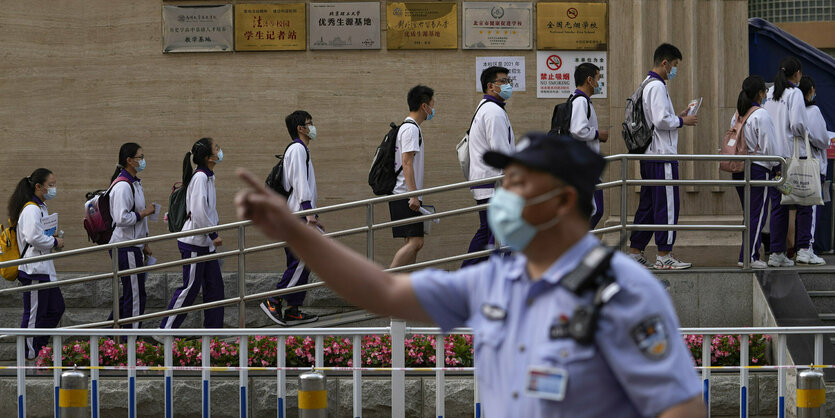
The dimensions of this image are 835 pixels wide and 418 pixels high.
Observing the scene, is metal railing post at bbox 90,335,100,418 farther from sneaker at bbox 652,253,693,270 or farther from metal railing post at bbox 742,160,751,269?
metal railing post at bbox 742,160,751,269

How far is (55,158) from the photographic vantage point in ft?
40.5

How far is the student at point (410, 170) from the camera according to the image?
9.65 meters

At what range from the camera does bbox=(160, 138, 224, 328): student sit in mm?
9641

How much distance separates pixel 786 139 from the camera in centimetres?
1044

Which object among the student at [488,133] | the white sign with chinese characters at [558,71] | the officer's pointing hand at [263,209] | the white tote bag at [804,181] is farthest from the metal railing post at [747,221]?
the officer's pointing hand at [263,209]

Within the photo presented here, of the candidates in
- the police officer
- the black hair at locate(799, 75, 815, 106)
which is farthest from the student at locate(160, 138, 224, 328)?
the police officer

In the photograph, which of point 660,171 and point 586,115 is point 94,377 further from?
point 660,171

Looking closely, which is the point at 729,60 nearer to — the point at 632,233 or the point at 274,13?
the point at 632,233

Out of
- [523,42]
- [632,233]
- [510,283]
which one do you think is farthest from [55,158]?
[510,283]

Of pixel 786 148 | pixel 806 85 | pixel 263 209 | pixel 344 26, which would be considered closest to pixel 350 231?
pixel 344 26

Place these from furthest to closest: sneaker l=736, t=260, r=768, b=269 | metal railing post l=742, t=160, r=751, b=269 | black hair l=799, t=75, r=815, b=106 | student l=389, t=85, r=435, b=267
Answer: black hair l=799, t=75, r=815, b=106 → sneaker l=736, t=260, r=768, b=269 → student l=389, t=85, r=435, b=267 → metal railing post l=742, t=160, r=751, b=269

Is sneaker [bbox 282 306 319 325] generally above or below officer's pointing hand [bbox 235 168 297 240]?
below

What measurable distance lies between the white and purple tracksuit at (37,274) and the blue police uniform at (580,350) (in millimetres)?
7704

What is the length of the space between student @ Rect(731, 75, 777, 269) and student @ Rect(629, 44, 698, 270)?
2.04 ft
